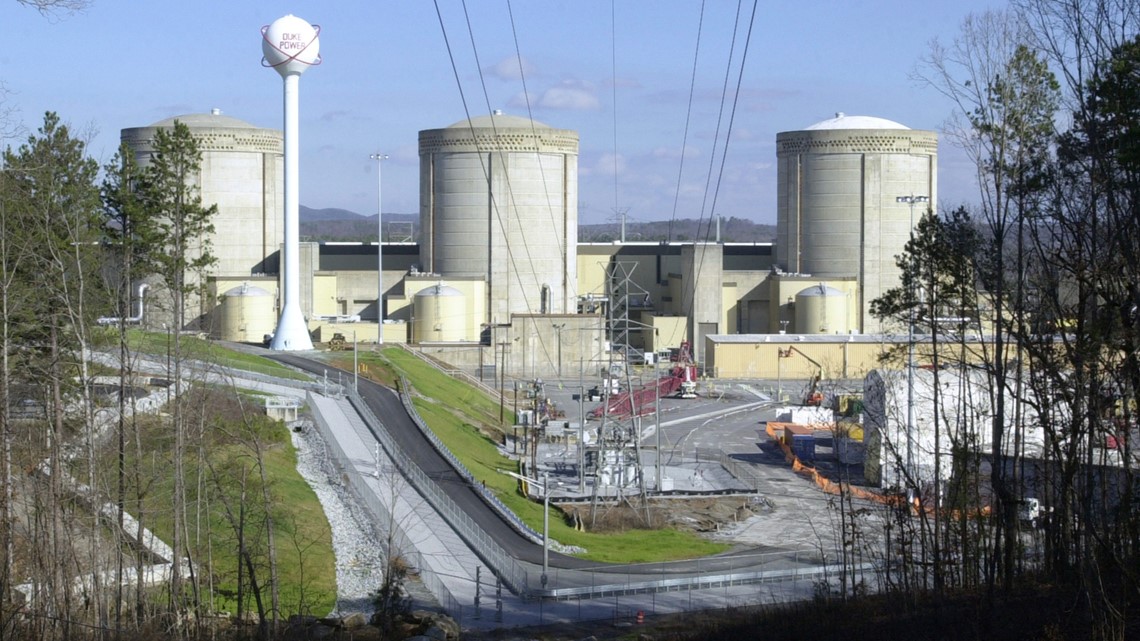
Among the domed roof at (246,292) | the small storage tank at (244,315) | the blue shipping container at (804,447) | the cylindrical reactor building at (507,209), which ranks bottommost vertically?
the blue shipping container at (804,447)

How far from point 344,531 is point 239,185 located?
38502 millimetres

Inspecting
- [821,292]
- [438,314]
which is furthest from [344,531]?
[821,292]

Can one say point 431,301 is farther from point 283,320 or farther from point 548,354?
point 283,320

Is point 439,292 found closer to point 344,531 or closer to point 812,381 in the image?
point 812,381

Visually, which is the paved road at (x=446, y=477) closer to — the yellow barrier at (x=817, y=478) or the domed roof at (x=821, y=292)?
→ the yellow barrier at (x=817, y=478)

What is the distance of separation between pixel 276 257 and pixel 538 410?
22.4 m

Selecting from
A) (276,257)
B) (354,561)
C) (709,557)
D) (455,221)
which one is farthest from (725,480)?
(276,257)

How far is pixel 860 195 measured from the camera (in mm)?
61594

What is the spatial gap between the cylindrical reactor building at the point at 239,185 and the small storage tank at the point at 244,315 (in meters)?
4.04

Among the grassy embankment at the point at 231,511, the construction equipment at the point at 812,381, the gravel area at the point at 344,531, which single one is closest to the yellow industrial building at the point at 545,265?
the construction equipment at the point at 812,381

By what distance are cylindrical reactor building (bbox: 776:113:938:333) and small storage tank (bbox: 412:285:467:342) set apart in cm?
1638

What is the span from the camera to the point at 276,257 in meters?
61.2

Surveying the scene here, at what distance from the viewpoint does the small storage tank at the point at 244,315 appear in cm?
5597

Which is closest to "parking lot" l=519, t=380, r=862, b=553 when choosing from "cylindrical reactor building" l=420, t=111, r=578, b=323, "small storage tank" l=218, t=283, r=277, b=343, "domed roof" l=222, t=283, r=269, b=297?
"cylindrical reactor building" l=420, t=111, r=578, b=323
